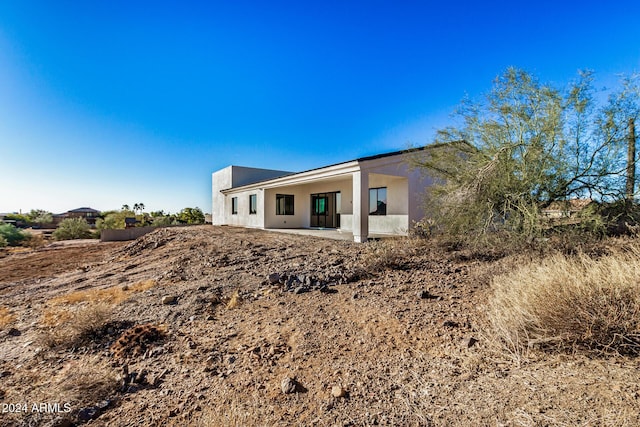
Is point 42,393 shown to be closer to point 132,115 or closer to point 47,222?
point 132,115

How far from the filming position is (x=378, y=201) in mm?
14312

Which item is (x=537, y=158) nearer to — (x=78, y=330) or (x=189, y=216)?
(x=78, y=330)

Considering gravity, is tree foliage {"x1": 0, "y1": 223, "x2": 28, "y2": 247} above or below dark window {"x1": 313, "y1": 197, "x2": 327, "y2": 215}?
below

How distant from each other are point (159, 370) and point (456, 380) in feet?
10.3

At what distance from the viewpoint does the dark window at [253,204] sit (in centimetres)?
1880

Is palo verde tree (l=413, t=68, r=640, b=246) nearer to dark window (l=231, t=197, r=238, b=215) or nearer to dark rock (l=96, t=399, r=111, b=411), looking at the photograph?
dark rock (l=96, t=399, r=111, b=411)

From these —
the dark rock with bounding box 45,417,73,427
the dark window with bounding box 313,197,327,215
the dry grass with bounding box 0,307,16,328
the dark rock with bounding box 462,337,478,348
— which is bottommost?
the dry grass with bounding box 0,307,16,328

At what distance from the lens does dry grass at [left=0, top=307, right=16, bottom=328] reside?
5.55m

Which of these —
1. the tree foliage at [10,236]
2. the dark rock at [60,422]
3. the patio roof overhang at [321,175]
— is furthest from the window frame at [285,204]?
the tree foliage at [10,236]

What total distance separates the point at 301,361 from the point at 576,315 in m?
2.78

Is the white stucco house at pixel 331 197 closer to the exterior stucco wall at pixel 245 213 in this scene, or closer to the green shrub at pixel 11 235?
the exterior stucco wall at pixel 245 213

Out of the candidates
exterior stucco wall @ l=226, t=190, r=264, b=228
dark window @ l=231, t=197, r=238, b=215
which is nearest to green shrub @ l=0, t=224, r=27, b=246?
exterior stucco wall @ l=226, t=190, r=264, b=228

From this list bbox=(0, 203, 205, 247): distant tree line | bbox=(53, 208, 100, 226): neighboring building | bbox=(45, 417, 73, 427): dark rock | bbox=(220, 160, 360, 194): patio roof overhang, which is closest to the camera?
bbox=(45, 417, 73, 427): dark rock

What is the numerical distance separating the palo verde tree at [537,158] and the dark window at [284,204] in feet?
38.3
